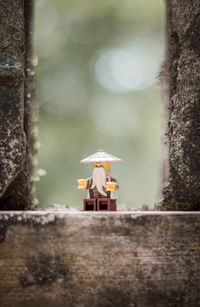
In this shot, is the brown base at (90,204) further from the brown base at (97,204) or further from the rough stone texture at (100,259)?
the rough stone texture at (100,259)

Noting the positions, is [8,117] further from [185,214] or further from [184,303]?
[184,303]

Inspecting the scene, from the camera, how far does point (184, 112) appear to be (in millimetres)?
2049

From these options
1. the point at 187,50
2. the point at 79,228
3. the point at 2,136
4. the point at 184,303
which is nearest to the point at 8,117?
the point at 2,136

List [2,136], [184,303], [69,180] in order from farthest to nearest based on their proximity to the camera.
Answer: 1. [69,180]
2. [2,136]
3. [184,303]

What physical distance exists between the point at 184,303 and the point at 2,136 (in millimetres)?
1354

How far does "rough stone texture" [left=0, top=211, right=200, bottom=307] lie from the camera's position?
177 centimetres

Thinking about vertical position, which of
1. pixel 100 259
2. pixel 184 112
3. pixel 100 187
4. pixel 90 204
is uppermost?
pixel 184 112

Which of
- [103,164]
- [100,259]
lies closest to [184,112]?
[103,164]

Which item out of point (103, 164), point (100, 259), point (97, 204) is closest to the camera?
point (100, 259)

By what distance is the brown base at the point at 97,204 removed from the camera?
2182 mm

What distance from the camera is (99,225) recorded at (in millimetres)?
1810

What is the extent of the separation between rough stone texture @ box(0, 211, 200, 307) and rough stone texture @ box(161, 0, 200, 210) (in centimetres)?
25

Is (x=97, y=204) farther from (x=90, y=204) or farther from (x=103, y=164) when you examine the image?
(x=103, y=164)

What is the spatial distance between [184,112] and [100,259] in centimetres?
97
